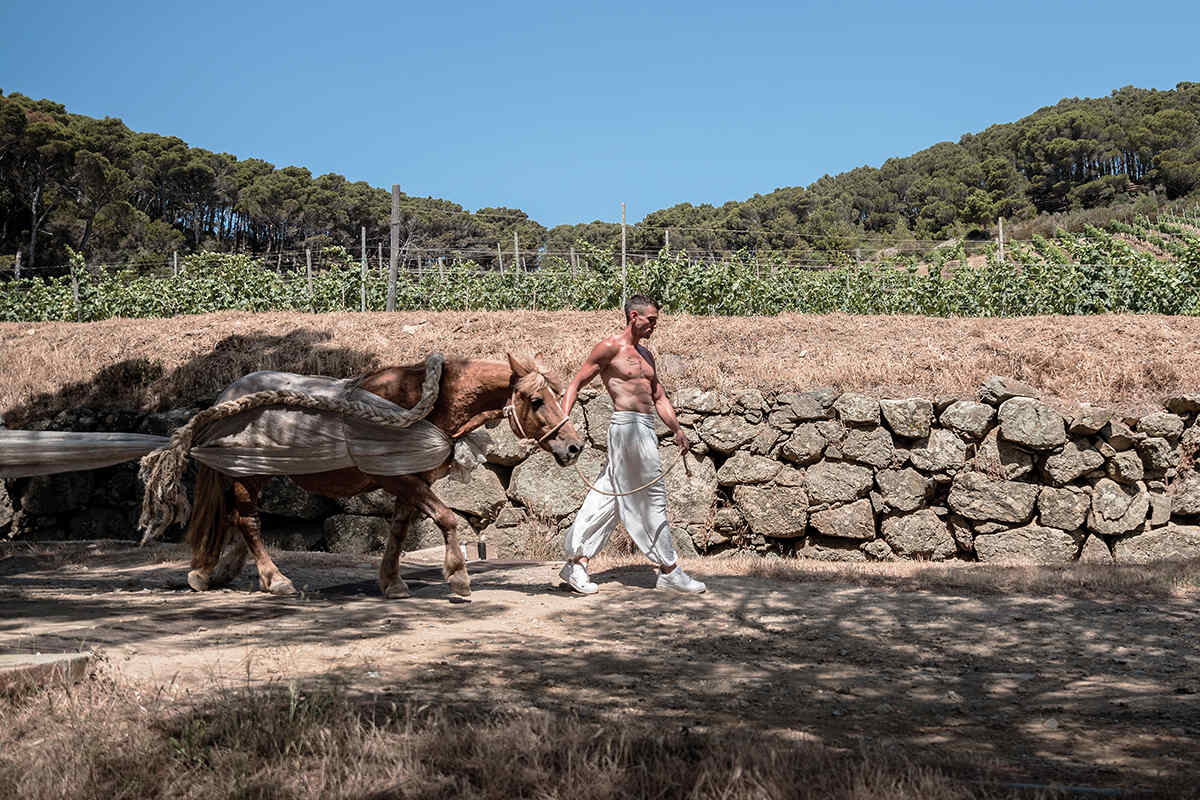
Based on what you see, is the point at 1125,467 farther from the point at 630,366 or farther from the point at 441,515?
the point at 441,515

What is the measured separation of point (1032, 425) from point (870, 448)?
1.58m

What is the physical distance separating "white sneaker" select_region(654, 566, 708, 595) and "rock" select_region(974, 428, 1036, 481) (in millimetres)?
4488

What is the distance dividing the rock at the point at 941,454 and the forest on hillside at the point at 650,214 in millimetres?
35668

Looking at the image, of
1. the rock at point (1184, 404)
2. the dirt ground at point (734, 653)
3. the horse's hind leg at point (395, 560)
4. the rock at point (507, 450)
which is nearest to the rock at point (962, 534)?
the rock at point (1184, 404)

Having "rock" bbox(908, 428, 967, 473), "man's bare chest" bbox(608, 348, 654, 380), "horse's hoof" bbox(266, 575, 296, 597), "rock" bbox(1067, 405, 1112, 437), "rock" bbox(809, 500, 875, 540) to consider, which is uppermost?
"man's bare chest" bbox(608, 348, 654, 380)

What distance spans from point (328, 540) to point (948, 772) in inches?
343

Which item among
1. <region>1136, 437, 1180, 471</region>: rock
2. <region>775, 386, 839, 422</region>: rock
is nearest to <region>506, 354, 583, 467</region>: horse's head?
<region>775, 386, 839, 422</region>: rock

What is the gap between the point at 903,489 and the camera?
9.75m

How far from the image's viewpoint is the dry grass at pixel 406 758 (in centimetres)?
267

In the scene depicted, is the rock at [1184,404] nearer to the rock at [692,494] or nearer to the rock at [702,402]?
the rock at [702,402]

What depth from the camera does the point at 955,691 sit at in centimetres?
414

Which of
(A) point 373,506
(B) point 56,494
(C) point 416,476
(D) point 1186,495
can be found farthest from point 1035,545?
(B) point 56,494

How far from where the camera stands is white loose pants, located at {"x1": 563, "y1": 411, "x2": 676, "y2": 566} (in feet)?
21.7

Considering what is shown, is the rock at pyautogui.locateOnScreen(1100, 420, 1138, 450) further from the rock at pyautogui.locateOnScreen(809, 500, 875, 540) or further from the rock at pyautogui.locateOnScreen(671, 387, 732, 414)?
the rock at pyautogui.locateOnScreen(671, 387, 732, 414)
